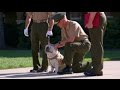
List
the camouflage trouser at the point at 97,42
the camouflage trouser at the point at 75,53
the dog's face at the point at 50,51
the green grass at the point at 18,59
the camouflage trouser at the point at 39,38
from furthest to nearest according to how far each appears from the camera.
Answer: the green grass at the point at 18,59, the camouflage trouser at the point at 39,38, the dog's face at the point at 50,51, the camouflage trouser at the point at 75,53, the camouflage trouser at the point at 97,42

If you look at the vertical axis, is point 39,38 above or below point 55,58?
above

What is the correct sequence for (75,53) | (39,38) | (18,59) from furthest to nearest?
1. (18,59)
2. (39,38)
3. (75,53)

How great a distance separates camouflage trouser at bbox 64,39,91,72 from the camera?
266 inches

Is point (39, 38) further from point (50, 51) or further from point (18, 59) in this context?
point (18, 59)

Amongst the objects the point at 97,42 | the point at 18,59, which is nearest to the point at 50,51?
the point at 97,42

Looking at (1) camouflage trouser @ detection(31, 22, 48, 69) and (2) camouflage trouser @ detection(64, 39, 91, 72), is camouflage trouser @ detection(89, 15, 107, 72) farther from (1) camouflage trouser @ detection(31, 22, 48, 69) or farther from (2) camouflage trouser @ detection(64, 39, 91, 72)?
(1) camouflage trouser @ detection(31, 22, 48, 69)

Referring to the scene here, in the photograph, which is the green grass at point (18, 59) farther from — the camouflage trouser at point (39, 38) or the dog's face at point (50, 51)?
the dog's face at point (50, 51)

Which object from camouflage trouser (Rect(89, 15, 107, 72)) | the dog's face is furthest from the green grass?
camouflage trouser (Rect(89, 15, 107, 72))

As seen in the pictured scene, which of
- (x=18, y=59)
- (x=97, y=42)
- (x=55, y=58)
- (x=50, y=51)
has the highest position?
(x=97, y=42)

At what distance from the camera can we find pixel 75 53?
7.14 metres

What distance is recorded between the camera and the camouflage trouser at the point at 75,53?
677cm

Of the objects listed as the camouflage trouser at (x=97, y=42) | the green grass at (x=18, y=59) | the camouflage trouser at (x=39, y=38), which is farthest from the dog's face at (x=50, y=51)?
the green grass at (x=18, y=59)

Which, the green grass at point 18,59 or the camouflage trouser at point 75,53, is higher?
the camouflage trouser at point 75,53
